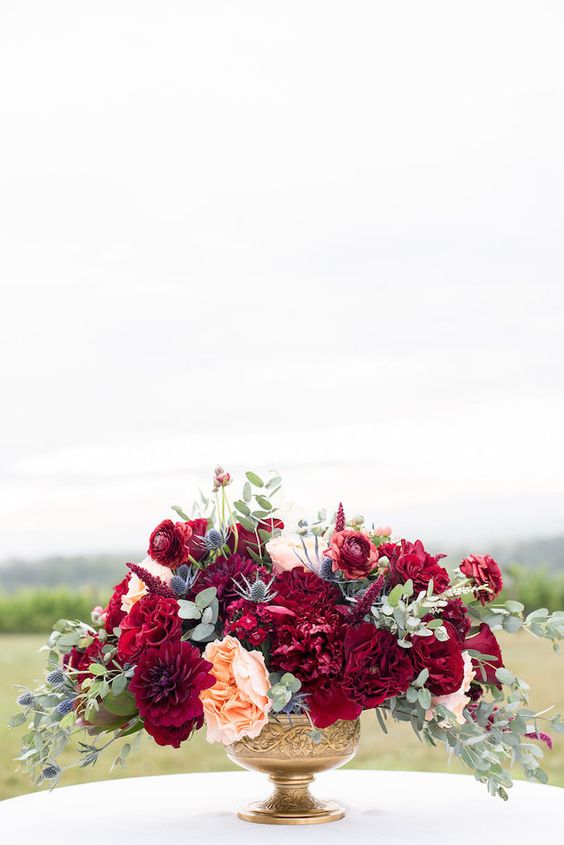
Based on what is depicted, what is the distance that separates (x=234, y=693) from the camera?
1.52 m

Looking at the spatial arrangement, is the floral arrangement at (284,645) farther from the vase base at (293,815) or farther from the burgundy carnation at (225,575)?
the vase base at (293,815)

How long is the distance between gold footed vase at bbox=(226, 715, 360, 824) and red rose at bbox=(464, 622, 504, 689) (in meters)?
0.22

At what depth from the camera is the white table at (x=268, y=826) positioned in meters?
1.63

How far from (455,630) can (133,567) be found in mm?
521

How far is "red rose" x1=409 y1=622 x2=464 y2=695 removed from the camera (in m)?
1.53

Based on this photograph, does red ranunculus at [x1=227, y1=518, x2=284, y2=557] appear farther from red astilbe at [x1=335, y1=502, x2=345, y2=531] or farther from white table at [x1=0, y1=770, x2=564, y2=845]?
white table at [x1=0, y1=770, x2=564, y2=845]

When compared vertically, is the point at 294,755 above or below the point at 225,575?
below

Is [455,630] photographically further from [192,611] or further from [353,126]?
[353,126]

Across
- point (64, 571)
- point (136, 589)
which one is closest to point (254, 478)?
point (136, 589)

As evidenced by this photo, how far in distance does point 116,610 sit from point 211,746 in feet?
15.5

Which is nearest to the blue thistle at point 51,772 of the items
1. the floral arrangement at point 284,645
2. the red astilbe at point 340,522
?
the floral arrangement at point 284,645

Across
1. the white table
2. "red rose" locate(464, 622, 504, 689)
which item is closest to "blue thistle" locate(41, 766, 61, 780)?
the white table

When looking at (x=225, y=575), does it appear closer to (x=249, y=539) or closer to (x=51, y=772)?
(x=249, y=539)

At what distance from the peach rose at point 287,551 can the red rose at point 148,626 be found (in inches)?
6.8
